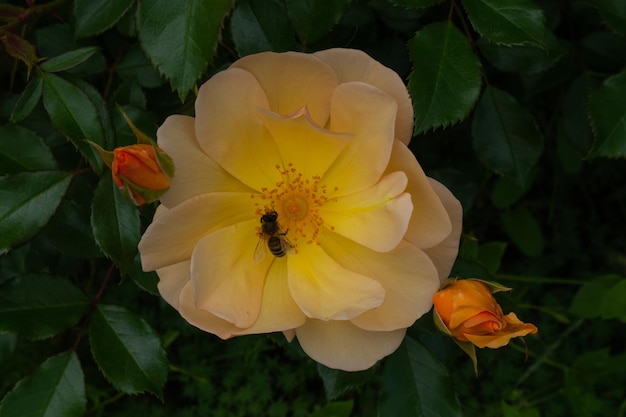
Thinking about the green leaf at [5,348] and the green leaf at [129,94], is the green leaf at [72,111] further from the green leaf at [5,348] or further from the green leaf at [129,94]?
the green leaf at [5,348]

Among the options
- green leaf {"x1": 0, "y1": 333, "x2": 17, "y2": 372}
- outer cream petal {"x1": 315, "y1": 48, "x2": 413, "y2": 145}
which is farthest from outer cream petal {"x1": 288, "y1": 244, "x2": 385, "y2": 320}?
green leaf {"x1": 0, "y1": 333, "x2": 17, "y2": 372}

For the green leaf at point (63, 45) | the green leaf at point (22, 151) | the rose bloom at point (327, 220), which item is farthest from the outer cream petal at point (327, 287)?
the green leaf at point (63, 45)

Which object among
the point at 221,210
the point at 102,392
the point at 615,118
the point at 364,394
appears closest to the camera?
the point at 221,210

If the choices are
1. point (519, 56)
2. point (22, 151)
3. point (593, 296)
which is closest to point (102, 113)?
point (22, 151)

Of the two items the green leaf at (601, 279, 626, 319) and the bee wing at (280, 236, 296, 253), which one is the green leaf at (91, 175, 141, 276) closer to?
the bee wing at (280, 236, 296, 253)

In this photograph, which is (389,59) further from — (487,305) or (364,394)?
(364,394)

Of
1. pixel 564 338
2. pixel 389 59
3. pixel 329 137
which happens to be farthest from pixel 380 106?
pixel 564 338
